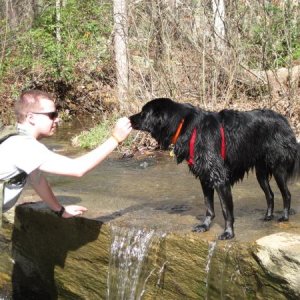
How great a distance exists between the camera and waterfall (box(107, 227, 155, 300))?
4297 mm

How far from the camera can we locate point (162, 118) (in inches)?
164

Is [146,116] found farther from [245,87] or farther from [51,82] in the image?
[51,82]

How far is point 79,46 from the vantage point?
13.8 meters

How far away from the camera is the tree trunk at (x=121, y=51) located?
9.02 meters

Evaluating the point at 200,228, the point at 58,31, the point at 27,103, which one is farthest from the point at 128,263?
the point at 58,31

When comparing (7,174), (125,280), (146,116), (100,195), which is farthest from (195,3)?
(7,174)

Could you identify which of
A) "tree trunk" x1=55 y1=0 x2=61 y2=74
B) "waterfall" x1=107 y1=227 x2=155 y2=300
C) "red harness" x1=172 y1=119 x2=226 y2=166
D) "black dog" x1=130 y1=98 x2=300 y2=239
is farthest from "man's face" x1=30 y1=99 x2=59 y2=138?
"tree trunk" x1=55 y1=0 x2=61 y2=74

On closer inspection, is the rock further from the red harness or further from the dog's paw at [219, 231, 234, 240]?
the red harness

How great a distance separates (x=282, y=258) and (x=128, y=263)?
4.67 ft

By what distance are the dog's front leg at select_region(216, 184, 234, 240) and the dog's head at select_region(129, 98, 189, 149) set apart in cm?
57

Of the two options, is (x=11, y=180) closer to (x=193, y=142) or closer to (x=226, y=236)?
(x=193, y=142)

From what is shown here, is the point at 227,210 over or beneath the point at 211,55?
beneath

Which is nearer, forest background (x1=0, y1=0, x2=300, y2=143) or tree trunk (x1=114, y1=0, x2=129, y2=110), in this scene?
forest background (x1=0, y1=0, x2=300, y2=143)

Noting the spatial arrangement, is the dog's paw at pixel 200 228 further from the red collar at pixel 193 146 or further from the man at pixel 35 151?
the man at pixel 35 151
